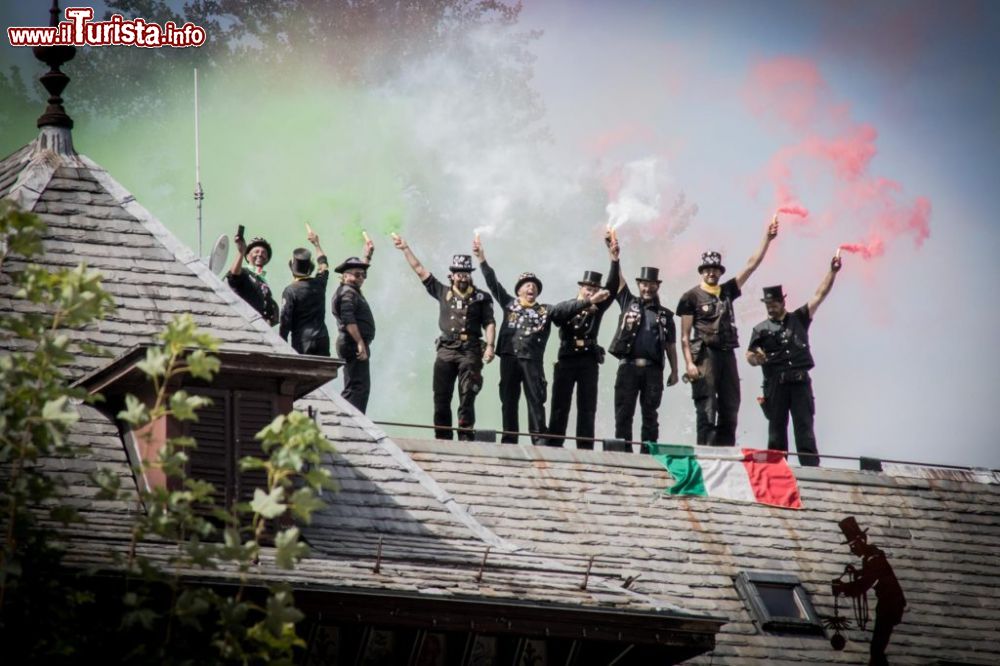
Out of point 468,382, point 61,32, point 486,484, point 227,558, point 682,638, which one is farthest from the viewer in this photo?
point 468,382

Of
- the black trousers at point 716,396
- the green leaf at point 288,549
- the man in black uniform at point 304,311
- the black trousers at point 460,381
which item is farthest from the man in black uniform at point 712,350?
the green leaf at point 288,549

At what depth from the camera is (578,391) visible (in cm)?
2366

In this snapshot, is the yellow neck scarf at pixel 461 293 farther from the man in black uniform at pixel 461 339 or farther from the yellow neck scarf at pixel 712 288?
the yellow neck scarf at pixel 712 288

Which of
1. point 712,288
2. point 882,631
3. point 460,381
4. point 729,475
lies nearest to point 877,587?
point 882,631

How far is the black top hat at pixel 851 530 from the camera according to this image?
22562 millimetres

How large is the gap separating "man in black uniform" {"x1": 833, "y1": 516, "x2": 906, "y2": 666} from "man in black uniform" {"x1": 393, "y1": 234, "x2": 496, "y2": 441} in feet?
12.7

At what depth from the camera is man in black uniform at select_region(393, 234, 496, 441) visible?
2317 cm

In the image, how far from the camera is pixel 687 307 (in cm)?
2389

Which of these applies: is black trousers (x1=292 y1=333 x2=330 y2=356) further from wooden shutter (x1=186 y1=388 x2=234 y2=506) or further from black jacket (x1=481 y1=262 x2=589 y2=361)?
wooden shutter (x1=186 y1=388 x2=234 y2=506)

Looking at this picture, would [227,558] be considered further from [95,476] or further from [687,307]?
[687,307]

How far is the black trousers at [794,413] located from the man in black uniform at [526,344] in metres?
2.62

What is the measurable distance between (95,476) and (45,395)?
53cm

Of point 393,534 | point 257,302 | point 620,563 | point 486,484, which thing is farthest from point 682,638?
point 257,302

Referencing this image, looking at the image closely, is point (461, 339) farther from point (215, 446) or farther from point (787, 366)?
point (215, 446)
